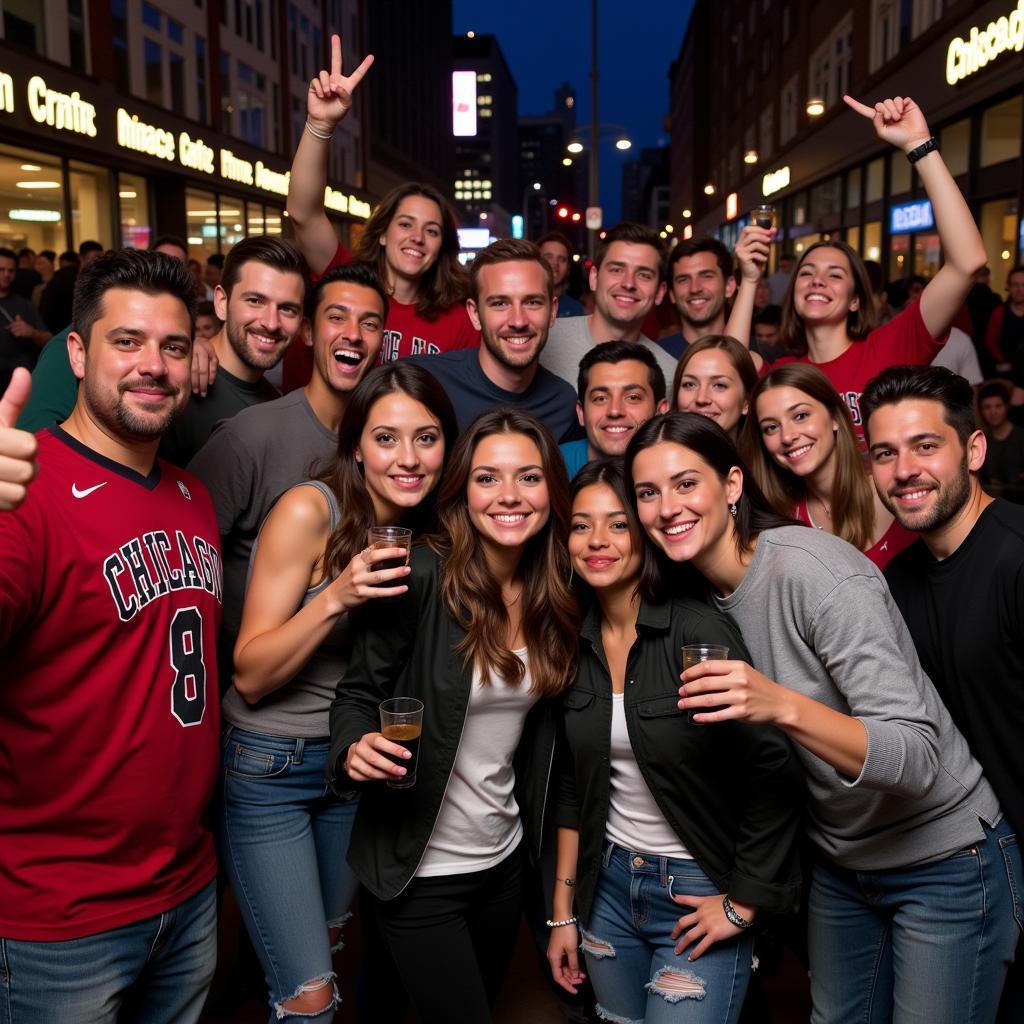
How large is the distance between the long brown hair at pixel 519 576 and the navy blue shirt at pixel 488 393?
1.05 m

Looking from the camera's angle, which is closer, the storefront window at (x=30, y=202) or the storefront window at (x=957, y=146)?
the storefront window at (x=30, y=202)

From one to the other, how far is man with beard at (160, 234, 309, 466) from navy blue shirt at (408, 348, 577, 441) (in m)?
0.63

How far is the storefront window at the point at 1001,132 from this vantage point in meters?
11.5

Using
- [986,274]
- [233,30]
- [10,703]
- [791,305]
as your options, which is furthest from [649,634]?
[233,30]

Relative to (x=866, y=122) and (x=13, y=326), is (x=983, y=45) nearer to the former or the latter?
(x=866, y=122)

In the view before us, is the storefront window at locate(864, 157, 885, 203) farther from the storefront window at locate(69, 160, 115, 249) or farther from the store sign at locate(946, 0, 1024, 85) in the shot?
the storefront window at locate(69, 160, 115, 249)

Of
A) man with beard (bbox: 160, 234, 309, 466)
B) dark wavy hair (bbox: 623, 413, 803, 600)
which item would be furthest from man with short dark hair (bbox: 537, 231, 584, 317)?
dark wavy hair (bbox: 623, 413, 803, 600)

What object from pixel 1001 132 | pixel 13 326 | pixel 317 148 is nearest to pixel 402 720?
pixel 317 148

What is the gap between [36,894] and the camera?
2332 millimetres

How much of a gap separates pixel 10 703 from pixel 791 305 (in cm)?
419

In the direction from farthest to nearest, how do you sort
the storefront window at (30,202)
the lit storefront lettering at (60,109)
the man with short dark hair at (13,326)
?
the lit storefront lettering at (60,109)
the storefront window at (30,202)
the man with short dark hair at (13,326)

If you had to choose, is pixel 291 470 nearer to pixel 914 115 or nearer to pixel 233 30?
pixel 914 115

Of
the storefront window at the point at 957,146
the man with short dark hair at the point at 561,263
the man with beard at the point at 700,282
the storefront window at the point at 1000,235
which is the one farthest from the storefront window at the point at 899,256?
the man with beard at the point at 700,282

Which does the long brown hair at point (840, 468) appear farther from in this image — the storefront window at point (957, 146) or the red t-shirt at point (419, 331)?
the storefront window at point (957, 146)
